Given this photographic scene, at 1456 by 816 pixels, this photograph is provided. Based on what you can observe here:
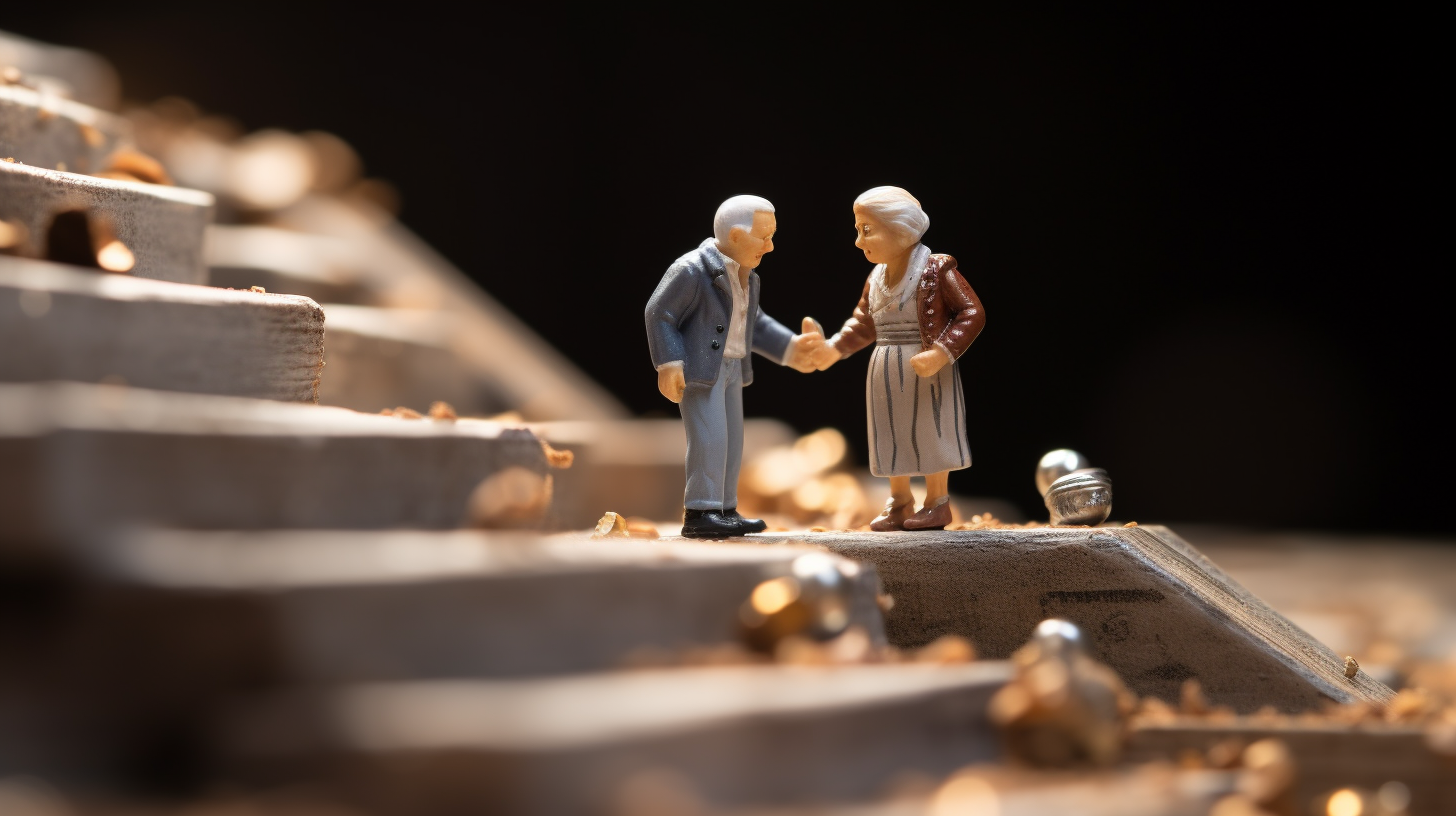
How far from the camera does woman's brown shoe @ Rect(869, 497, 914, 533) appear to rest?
3.44 meters

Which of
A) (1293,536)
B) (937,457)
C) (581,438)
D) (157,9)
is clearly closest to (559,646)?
(937,457)

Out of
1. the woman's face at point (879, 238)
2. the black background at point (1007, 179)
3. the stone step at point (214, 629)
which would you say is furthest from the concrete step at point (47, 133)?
the black background at point (1007, 179)

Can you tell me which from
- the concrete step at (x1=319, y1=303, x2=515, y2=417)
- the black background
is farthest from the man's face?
the black background

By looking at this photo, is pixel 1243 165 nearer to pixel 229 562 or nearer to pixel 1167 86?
pixel 1167 86

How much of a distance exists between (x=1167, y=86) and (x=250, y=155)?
5.29 m

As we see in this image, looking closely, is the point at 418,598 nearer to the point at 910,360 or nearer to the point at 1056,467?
the point at 910,360

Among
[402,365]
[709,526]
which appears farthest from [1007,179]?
[709,526]

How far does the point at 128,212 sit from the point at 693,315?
1.40 metres

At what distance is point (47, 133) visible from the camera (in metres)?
3.75

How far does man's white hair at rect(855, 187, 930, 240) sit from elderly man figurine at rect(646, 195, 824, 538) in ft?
0.87

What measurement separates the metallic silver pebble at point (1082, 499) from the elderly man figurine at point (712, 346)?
79 cm

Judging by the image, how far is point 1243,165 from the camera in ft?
26.7

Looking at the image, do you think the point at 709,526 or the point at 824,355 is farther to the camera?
the point at 824,355

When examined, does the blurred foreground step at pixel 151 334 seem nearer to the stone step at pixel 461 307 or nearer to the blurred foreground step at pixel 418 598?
the blurred foreground step at pixel 418 598
